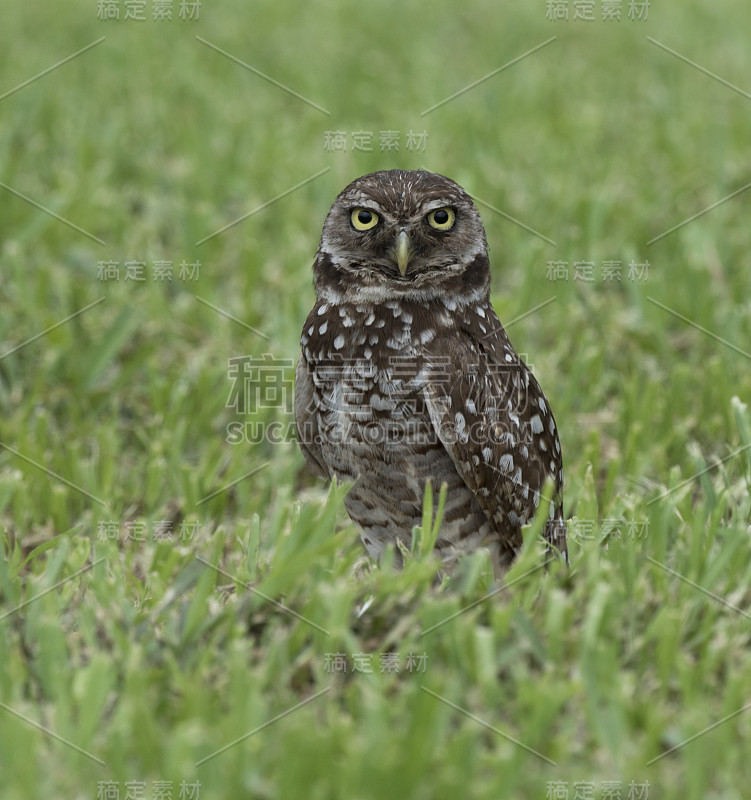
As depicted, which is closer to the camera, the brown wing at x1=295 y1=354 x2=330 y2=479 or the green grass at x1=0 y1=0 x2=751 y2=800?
the green grass at x1=0 y1=0 x2=751 y2=800

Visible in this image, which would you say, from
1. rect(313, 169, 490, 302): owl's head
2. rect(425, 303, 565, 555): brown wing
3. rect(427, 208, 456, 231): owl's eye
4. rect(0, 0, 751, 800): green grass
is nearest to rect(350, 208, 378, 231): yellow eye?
rect(313, 169, 490, 302): owl's head

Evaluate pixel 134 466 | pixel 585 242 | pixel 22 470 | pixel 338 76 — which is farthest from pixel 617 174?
pixel 22 470

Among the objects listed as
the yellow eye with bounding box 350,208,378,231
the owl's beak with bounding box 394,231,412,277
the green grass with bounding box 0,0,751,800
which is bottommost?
the green grass with bounding box 0,0,751,800

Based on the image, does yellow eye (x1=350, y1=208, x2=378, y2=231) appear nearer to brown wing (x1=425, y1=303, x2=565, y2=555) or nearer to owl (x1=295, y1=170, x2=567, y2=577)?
owl (x1=295, y1=170, x2=567, y2=577)

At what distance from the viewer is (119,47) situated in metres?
8.20

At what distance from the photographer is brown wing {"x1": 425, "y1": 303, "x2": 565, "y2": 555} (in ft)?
Answer: 10.0

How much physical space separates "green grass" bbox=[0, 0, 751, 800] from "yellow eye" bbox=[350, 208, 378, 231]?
86 cm

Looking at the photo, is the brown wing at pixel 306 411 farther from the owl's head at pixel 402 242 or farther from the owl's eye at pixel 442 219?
the owl's eye at pixel 442 219

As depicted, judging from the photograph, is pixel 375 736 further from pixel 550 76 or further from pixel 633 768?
pixel 550 76

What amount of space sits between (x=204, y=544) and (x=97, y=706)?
132 centimetres

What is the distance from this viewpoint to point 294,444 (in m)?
4.13

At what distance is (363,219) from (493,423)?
0.74 meters

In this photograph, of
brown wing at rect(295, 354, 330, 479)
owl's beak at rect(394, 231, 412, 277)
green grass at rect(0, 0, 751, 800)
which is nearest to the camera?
green grass at rect(0, 0, 751, 800)

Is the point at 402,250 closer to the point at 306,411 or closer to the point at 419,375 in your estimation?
the point at 419,375
